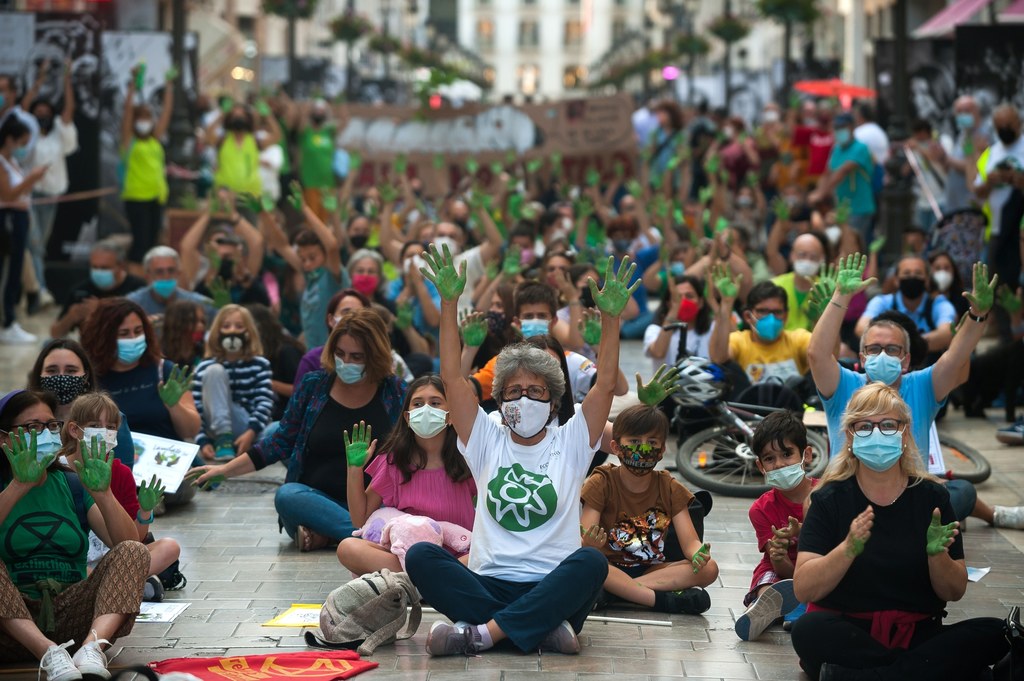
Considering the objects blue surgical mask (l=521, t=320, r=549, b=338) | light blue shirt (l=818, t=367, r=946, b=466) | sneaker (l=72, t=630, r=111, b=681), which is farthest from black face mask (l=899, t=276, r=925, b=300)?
sneaker (l=72, t=630, r=111, b=681)

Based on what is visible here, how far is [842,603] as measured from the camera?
626 centimetres

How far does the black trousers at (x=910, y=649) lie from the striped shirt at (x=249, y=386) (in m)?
5.12

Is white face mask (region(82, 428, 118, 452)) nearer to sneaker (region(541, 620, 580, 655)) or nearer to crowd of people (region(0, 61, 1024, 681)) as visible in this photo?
crowd of people (region(0, 61, 1024, 681))

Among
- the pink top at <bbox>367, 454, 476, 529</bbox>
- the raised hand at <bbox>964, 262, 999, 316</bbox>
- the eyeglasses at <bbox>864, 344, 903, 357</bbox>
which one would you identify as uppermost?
the raised hand at <bbox>964, 262, 999, 316</bbox>

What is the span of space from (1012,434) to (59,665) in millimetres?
7490

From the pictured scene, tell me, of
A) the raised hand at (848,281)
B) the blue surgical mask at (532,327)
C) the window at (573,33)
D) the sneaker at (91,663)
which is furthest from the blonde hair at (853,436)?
the window at (573,33)

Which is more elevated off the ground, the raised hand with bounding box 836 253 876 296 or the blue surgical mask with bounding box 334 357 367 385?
the raised hand with bounding box 836 253 876 296

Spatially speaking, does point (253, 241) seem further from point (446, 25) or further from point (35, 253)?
point (446, 25)

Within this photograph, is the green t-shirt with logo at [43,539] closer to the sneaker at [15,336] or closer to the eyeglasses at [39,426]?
the eyeglasses at [39,426]

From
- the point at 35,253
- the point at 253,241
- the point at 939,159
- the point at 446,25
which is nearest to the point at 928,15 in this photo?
the point at 939,159

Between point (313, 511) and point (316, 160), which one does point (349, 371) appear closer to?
point (313, 511)

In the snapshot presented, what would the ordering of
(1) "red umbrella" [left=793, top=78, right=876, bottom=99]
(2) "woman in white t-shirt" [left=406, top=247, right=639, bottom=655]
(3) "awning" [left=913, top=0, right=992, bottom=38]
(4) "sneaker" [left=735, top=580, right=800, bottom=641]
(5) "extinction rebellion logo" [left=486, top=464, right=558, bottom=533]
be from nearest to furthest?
1. (2) "woman in white t-shirt" [left=406, top=247, right=639, bottom=655]
2. (5) "extinction rebellion logo" [left=486, top=464, right=558, bottom=533]
3. (4) "sneaker" [left=735, top=580, right=800, bottom=641]
4. (1) "red umbrella" [left=793, top=78, right=876, bottom=99]
5. (3) "awning" [left=913, top=0, right=992, bottom=38]

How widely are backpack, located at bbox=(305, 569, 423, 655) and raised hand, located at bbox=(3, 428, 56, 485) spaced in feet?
4.13

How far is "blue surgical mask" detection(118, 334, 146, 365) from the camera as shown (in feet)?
31.3
